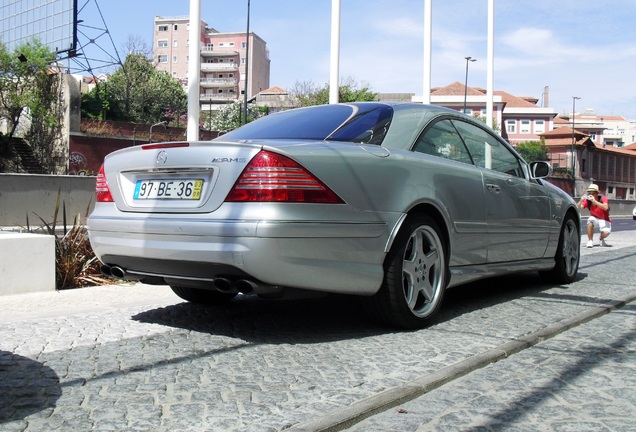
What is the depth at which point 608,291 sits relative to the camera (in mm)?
6723

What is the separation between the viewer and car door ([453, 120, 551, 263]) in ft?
18.3

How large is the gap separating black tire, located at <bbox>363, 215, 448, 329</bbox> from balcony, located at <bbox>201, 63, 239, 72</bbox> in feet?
415

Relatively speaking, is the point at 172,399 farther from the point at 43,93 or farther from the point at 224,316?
the point at 43,93

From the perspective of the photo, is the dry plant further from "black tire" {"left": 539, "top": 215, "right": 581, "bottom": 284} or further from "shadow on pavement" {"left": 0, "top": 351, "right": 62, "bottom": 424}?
"black tire" {"left": 539, "top": 215, "right": 581, "bottom": 284}

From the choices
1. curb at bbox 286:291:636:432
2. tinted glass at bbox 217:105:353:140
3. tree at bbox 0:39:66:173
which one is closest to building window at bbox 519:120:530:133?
tree at bbox 0:39:66:173

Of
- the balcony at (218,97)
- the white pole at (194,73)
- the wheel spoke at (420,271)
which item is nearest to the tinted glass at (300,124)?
the wheel spoke at (420,271)

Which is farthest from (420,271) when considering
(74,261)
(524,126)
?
(524,126)

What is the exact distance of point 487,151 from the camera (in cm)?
599

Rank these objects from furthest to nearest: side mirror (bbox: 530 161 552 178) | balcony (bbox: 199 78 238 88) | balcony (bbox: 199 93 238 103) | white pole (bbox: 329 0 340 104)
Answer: balcony (bbox: 199 78 238 88) → balcony (bbox: 199 93 238 103) → white pole (bbox: 329 0 340 104) → side mirror (bbox: 530 161 552 178)

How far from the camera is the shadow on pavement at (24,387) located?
291 cm

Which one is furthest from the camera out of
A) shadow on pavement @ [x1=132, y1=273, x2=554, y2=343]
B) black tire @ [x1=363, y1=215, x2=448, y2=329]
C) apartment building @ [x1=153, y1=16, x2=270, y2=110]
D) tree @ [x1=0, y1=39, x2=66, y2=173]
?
apartment building @ [x1=153, y1=16, x2=270, y2=110]

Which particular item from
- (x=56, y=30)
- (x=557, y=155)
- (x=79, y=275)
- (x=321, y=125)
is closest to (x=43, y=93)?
(x=56, y=30)

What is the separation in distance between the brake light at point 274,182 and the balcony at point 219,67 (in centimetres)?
12715

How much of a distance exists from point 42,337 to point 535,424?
9.59 feet
